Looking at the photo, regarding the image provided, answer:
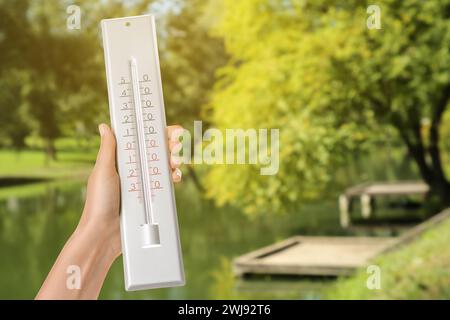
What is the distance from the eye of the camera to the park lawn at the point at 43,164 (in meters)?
4.24

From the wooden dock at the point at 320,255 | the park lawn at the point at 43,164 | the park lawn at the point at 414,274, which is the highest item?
the park lawn at the point at 43,164

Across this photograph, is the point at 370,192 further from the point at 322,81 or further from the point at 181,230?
the point at 322,81

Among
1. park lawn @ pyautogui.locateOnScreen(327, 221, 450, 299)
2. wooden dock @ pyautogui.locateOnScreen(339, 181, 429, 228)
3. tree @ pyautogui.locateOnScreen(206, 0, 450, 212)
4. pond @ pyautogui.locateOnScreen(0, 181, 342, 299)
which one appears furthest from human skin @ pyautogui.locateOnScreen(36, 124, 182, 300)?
wooden dock @ pyautogui.locateOnScreen(339, 181, 429, 228)

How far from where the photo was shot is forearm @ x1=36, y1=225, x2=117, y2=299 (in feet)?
2.04

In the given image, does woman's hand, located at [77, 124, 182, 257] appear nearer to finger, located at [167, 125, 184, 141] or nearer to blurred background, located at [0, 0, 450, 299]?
finger, located at [167, 125, 184, 141]

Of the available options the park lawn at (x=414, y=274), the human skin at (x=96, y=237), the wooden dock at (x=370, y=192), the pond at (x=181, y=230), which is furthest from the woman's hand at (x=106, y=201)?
the wooden dock at (x=370, y=192)

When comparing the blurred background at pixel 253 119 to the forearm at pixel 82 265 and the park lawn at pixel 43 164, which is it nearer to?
the park lawn at pixel 43 164

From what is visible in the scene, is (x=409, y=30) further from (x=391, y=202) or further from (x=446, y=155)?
(x=391, y=202)

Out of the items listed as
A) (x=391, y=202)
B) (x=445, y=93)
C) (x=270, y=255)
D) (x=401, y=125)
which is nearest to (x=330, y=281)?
(x=270, y=255)

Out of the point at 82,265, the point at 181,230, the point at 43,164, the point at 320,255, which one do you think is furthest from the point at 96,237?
the point at 43,164

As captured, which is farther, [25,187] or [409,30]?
[25,187]

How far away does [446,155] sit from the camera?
405 cm

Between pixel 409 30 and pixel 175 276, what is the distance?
2.79 metres

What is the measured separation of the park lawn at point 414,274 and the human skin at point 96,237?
1.68m
